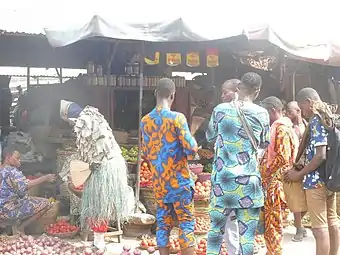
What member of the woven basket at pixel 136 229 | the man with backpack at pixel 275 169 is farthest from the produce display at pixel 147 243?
the man with backpack at pixel 275 169

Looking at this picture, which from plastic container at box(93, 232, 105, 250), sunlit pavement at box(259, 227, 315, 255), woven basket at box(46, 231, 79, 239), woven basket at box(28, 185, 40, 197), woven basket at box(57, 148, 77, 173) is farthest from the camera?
woven basket at box(57, 148, 77, 173)

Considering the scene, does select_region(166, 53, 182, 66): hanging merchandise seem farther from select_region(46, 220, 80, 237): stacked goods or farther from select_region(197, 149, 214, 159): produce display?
select_region(46, 220, 80, 237): stacked goods

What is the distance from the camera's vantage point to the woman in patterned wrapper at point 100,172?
6.20 meters

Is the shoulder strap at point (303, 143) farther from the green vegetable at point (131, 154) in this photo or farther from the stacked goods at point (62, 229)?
the stacked goods at point (62, 229)

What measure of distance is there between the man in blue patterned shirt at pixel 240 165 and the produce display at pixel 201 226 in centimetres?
226

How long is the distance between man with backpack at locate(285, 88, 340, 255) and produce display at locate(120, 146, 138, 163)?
122 inches

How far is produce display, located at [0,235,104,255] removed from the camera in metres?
6.05

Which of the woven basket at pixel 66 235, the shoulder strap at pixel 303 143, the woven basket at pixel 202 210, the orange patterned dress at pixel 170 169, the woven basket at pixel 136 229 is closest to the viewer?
the orange patterned dress at pixel 170 169

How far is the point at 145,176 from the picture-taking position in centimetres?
765

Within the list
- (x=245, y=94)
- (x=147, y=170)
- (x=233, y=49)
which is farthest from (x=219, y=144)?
→ (x=233, y=49)

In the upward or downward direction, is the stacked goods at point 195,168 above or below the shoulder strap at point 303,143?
below

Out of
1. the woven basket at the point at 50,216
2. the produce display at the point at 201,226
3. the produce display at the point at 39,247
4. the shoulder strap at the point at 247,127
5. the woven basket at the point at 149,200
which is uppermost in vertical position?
the shoulder strap at the point at 247,127

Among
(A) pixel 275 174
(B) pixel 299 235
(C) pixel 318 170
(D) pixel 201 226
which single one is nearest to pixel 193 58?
(D) pixel 201 226

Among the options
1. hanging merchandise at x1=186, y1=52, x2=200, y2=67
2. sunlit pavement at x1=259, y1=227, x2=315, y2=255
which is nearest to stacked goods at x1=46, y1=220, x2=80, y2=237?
sunlit pavement at x1=259, y1=227, x2=315, y2=255
